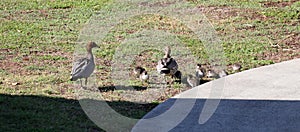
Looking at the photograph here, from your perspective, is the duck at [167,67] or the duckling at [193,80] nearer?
the duckling at [193,80]

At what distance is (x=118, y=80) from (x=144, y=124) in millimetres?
2324

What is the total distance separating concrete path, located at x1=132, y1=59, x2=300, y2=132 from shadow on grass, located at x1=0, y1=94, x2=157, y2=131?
0.47m

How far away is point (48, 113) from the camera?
891cm

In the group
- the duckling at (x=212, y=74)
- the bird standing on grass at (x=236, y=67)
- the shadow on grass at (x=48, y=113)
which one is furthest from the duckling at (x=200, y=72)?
the shadow on grass at (x=48, y=113)

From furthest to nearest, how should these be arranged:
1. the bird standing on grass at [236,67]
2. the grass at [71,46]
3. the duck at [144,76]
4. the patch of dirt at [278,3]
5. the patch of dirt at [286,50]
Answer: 1. the patch of dirt at [278,3]
2. the patch of dirt at [286,50]
3. the bird standing on grass at [236,67]
4. the duck at [144,76]
5. the grass at [71,46]

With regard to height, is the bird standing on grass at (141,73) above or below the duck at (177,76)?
above

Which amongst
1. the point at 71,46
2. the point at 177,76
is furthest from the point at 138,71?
the point at 71,46

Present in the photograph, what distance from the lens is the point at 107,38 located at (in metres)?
13.5

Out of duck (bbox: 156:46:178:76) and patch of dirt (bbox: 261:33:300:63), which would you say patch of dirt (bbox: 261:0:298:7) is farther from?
duck (bbox: 156:46:178:76)

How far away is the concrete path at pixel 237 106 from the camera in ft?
27.3

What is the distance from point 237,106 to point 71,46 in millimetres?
4547

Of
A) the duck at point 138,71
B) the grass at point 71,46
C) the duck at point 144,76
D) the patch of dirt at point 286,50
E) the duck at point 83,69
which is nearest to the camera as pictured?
the grass at point 71,46

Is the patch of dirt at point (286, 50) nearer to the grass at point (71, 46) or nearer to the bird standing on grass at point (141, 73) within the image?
the grass at point (71, 46)

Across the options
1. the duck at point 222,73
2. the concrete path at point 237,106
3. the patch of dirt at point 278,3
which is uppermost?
the patch of dirt at point 278,3
